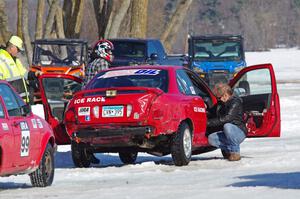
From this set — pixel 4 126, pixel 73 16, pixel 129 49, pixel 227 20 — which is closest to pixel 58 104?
pixel 4 126

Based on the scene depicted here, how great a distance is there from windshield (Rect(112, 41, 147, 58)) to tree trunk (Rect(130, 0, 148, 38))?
397 centimetres

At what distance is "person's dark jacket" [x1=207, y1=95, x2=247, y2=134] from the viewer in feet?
52.4

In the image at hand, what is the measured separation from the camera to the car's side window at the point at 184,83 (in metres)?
15.5

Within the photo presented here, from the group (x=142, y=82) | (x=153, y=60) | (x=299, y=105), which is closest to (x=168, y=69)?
(x=142, y=82)

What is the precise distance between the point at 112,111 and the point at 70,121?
666 millimetres

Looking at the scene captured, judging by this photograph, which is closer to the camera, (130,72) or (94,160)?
(130,72)

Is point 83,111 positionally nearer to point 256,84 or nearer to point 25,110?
point 25,110

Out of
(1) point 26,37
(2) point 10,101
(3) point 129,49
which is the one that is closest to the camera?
(2) point 10,101

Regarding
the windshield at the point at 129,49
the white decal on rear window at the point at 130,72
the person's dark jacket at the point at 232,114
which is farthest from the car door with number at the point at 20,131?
the windshield at the point at 129,49

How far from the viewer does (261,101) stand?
1667 cm

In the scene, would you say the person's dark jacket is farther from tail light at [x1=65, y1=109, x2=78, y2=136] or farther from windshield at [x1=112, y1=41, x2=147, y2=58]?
windshield at [x1=112, y1=41, x2=147, y2=58]

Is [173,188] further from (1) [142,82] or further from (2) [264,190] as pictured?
(1) [142,82]

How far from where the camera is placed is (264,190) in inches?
428

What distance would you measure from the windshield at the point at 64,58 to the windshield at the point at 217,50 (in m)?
4.63
